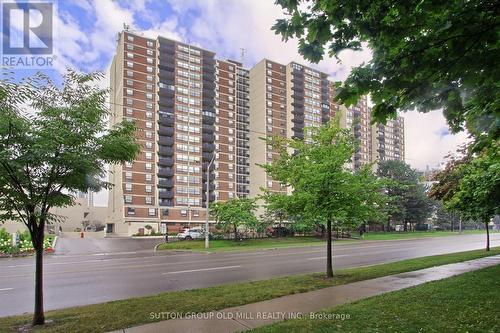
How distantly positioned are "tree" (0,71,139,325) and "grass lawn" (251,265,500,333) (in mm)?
4377

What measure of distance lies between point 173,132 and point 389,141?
87.9 meters

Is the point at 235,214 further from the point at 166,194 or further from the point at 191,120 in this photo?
the point at 191,120

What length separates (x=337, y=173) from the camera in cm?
1174

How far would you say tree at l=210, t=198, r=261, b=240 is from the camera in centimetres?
3931

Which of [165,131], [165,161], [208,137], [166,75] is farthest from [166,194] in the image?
[166,75]

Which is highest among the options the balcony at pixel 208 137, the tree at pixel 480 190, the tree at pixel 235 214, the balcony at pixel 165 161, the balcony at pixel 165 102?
the balcony at pixel 165 102

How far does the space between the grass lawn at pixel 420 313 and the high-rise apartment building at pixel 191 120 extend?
58745 millimetres

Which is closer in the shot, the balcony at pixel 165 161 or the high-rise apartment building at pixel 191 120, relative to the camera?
the high-rise apartment building at pixel 191 120

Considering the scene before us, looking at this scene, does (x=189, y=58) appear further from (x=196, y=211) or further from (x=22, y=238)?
(x=22, y=238)

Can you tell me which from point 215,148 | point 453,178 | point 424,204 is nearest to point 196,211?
A: point 215,148

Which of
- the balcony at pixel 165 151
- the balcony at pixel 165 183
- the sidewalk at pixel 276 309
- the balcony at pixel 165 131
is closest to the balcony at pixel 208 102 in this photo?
the balcony at pixel 165 131

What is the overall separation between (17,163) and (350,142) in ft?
32.0

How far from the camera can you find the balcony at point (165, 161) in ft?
266

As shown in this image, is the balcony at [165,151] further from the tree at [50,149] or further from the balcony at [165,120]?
the tree at [50,149]
